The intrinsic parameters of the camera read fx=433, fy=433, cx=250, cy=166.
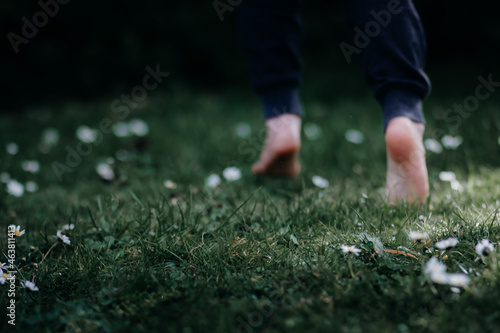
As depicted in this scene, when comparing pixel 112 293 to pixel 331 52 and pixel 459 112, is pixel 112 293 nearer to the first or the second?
pixel 459 112

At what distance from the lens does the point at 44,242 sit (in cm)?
148

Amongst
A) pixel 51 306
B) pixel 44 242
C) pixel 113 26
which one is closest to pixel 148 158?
pixel 44 242

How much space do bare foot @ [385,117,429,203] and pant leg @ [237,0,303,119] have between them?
57cm

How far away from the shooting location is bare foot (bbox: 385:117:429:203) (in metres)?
1.49

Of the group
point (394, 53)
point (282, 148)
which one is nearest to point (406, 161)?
point (394, 53)

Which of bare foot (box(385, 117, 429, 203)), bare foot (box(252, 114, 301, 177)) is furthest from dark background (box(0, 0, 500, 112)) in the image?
bare foot (box(385, 117, 429, 203))

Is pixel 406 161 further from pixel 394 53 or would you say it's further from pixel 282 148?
pixel 282 148

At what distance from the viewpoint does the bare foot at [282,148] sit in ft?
6.12

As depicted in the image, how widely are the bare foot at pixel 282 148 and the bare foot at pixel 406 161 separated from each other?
1.48 ft

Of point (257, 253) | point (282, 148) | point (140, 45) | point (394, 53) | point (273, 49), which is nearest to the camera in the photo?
point (257, 253)

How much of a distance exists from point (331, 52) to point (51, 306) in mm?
4746

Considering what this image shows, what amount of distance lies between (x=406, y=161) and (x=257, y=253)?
2.14 feet

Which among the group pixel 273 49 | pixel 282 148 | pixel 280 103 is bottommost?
pixel 282 148

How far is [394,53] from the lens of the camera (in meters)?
1.50
